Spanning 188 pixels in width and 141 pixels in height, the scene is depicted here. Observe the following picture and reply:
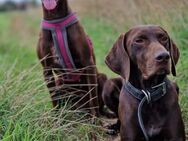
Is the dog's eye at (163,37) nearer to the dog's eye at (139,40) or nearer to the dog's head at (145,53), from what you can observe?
the dog's head at (145,53)

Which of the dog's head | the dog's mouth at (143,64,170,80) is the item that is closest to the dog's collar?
the dog's head

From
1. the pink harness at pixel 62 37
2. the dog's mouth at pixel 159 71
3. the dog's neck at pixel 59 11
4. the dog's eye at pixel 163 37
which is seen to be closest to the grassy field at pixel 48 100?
the pink harness at pixel 62 37

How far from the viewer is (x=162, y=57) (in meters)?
4.07

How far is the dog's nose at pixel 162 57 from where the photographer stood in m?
4.06

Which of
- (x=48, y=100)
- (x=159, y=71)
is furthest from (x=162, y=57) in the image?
(x=48, y=100)

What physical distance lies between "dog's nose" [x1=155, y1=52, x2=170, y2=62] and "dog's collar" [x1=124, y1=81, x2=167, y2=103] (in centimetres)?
44

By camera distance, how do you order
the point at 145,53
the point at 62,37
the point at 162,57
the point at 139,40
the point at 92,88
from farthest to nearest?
the point at 92,88 < the point at 62,37 < the point at 139,40 < the point at 145,53 < the point at 162,57

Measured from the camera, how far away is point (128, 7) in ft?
29.5

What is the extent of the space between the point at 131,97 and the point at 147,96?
0.17 meters

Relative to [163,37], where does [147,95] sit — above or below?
below

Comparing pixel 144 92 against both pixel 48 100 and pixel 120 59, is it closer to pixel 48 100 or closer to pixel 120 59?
pixel 120 59

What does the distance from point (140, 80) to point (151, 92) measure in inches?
6.1

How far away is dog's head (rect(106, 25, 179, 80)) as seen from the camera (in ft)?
13.5

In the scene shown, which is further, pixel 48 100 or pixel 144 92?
pixel 48 100
